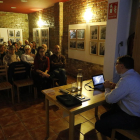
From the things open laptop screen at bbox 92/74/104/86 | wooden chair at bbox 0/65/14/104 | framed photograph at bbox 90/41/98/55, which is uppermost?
framed photograph at bbox 90/41/98/55

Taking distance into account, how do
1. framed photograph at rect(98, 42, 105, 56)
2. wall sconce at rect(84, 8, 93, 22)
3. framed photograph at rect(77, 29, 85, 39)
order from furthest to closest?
framed photograph at rect(77, 29, 85, 39) < wall sconce at rect(84, 8, 93, 22) < framed photograph at rect(98, 42, 105, 56)

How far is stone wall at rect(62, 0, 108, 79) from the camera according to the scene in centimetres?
442

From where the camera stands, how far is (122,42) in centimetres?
317

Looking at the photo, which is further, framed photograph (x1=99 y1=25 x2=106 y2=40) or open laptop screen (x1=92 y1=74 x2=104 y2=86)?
framed photograph (x1=99 y1=25 x2=106 y2=40)

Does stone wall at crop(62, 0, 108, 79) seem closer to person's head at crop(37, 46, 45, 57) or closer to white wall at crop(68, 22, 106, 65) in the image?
white wall at crop(68, 22, 106, 65)

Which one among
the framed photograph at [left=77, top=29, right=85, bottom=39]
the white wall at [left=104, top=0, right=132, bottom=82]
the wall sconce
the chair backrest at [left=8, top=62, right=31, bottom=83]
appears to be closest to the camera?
the white wall at [left=104, top=0, right=132, bottom=82]

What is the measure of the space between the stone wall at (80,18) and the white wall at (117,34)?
1227 mm

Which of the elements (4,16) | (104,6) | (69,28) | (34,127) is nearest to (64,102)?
(34,127)

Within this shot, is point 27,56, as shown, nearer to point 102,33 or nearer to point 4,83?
point 4,83

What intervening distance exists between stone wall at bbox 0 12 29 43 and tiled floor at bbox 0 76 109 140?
21.7 ft

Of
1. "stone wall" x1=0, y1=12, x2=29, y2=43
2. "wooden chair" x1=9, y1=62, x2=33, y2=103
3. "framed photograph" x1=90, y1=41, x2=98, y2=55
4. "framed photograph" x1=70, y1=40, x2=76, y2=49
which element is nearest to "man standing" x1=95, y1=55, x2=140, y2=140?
"wooden chair" x1=9, y1=62, x2=33, y2=103

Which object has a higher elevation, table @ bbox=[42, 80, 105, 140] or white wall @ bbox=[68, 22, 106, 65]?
white wall @ bbox=[68, 22, 106, 65]

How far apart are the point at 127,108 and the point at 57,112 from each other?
66.5 inches

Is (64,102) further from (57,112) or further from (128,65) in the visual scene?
(57,112)
